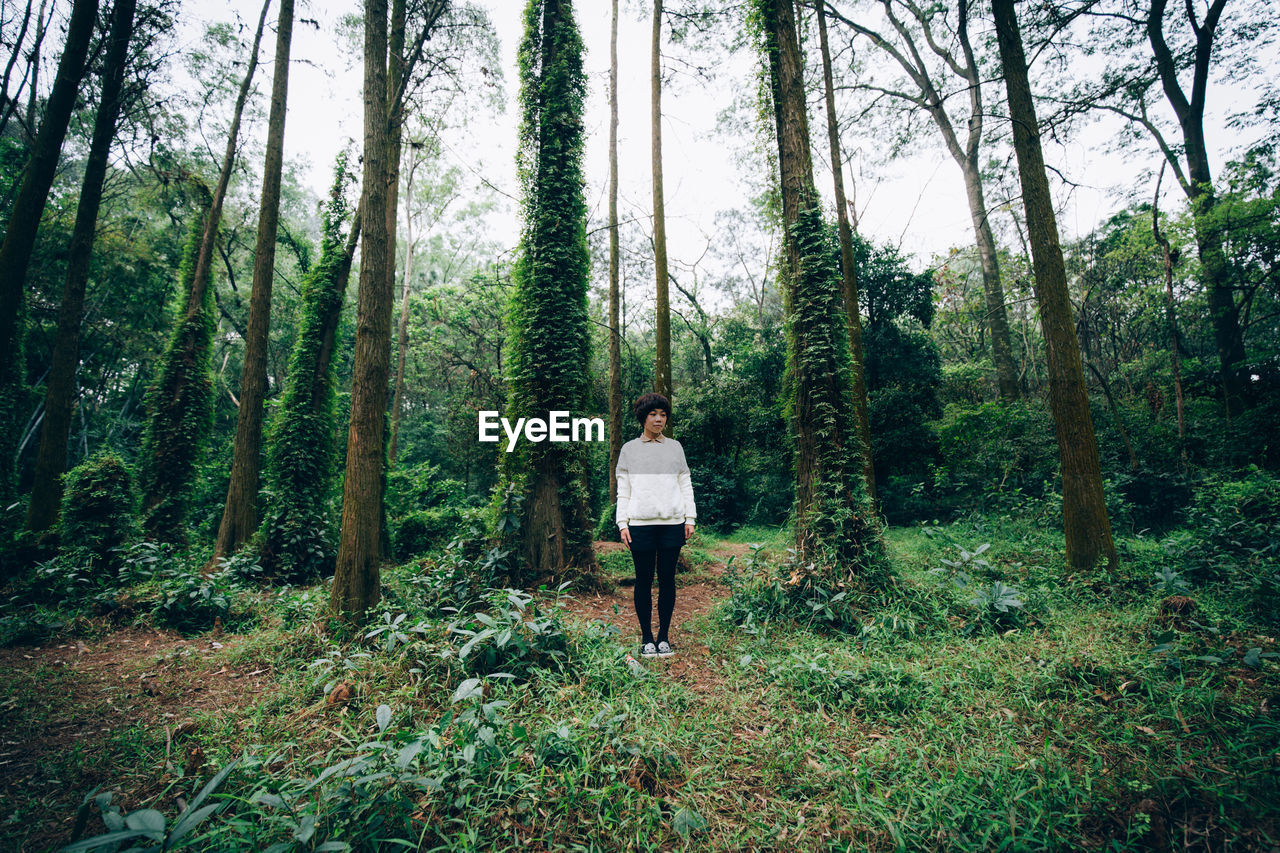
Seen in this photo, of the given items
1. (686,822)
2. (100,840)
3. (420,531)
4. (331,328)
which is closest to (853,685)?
(686,822)

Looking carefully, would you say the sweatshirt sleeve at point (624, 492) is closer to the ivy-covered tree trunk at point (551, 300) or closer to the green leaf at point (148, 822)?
the ivy-covered tree trunk at point (551, 300)

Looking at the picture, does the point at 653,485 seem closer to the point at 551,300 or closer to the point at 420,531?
the point at 551,300

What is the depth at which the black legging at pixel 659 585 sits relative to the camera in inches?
147

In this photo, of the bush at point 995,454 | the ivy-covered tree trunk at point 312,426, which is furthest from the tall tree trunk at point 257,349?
the bush at point 995,454

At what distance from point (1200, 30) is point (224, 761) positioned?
17.5 meters

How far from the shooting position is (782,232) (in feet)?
18.5

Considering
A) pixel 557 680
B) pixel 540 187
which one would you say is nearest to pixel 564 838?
pixel 557 680

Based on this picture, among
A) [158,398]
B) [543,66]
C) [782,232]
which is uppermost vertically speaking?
[543,66]

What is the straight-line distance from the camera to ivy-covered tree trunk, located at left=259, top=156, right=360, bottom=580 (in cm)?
766

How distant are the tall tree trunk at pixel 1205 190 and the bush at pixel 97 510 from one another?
17.5 meters

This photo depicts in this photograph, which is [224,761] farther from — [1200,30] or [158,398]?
[1200,30]

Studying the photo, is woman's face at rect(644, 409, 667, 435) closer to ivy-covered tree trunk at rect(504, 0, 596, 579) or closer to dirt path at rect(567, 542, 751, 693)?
dirt path at rect(567, 542, 751, 693)

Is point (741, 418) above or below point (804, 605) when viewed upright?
above

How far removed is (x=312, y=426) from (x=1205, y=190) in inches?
657
